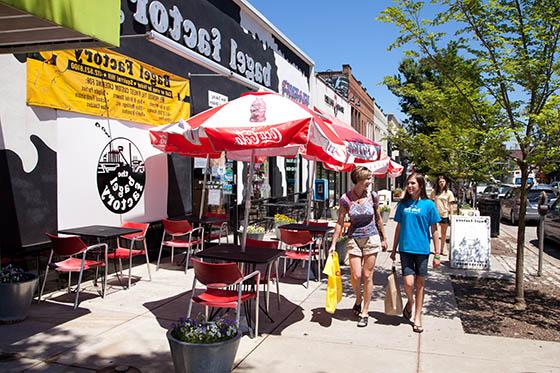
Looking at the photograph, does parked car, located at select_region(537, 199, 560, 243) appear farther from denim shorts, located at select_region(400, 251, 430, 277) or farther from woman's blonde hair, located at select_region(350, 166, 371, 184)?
woman's blonde hair, located at select_region(350, 166, 371, 184)

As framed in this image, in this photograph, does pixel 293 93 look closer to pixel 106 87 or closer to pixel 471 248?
pixel 471 248

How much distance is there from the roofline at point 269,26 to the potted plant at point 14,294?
9.63 metres

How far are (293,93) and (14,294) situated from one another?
44.8 ft

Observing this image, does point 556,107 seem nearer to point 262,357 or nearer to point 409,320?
point 409,320

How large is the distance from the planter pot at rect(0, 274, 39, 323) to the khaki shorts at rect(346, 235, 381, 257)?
371 cm

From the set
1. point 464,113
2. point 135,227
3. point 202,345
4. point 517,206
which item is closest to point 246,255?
point 202,345

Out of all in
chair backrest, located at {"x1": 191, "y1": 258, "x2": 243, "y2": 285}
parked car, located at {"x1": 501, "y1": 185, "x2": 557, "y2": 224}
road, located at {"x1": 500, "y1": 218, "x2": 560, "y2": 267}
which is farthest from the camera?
parked car, located at {"x1": 501, "y1": 185, "x2": 557, "y2": 224}

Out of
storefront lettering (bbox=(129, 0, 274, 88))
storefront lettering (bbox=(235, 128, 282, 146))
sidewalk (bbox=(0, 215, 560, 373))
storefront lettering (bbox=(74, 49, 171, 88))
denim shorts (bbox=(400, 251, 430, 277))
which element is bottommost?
sidewalk (bbox=(0, 215, 560, 373))

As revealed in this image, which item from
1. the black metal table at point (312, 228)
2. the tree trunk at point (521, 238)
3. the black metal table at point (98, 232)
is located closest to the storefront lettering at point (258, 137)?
the black metal table at point (98, 232)

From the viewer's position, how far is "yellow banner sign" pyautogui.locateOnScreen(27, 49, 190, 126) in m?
6.62

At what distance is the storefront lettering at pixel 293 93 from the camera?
657 inches

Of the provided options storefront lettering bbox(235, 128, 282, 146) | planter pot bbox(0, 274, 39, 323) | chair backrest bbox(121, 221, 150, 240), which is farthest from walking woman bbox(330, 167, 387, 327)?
planter pot bbox(0, 274, 39, 323)

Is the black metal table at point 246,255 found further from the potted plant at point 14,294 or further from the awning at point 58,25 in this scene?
the awning at point 58,25

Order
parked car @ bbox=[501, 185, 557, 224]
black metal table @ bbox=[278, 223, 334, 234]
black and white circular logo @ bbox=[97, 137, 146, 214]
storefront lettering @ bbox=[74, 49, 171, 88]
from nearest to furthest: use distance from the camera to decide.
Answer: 1. storefront lettering @ bbox=[74, 49, 171, 88]
2. black and white circular logo @ bbox=[97, 137, 146, 214]
3. black metal table @ bbox=[278, 223, 334, 234]
4. parked car @ bbox=[501, 185, 557, 224]
